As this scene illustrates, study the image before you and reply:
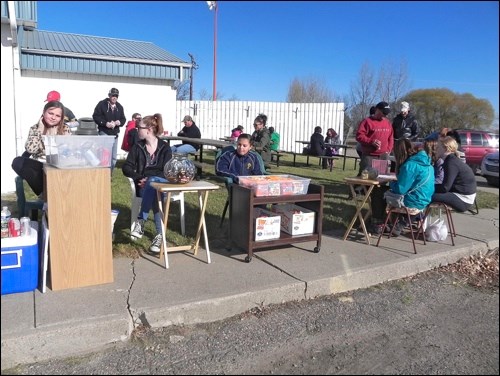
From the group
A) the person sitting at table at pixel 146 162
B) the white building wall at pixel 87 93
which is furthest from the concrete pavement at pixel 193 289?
the white building wall at pixel 87 93

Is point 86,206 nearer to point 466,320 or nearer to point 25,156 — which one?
point 25,156

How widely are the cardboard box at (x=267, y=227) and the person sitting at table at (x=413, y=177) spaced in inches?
68.2

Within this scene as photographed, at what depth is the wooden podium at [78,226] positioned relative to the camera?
3666 millimetres

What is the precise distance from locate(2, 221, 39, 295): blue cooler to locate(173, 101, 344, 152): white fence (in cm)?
1416

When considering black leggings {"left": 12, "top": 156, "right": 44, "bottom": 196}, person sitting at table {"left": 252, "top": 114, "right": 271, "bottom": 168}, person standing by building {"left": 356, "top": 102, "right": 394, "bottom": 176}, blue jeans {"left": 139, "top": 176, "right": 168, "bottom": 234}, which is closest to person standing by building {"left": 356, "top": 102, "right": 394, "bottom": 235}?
person standing by building {"left": 356, "top": 102, "right": 394, "bottom": 176}

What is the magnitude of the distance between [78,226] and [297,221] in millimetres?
2316

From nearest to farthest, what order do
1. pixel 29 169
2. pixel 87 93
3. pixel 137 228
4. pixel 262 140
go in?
pixel 29 169 → pixel 137 228 → pixel 262 140 → pixel 87 93

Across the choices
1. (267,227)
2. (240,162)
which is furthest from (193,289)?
(240,162)

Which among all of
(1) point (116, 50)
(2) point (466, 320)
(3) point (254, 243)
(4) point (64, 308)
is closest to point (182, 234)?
(3) point (254, 243)

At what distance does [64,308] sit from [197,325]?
1035 mm

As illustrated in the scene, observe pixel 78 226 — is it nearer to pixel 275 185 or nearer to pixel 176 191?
pixel 176 191

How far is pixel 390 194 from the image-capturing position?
222 inches

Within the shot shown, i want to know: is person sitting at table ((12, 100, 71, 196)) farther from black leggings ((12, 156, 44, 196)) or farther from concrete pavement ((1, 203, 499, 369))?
concrete pavement ((1, 203, 499, 369))

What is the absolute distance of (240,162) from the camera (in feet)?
18.5
